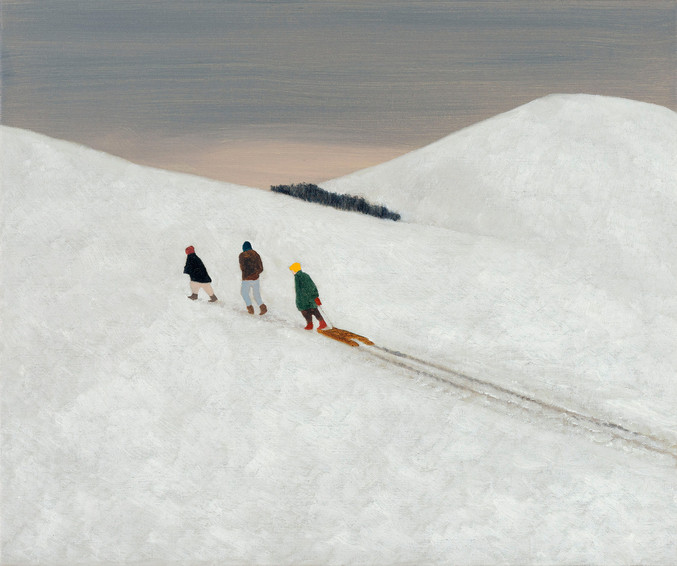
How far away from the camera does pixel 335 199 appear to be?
88.6 ft

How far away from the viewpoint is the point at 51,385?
15.6m

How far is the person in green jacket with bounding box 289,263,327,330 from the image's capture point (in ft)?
51.9

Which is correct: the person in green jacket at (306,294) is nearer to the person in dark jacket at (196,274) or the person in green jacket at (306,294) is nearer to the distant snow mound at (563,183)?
the person in dark jacket at (196,274)

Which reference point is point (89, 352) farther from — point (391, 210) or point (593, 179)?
point (593, 179)

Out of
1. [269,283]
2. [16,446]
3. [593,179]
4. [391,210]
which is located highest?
[593,179]

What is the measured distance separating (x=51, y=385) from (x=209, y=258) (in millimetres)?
5659

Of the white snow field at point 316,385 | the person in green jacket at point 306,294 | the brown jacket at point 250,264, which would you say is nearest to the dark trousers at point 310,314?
the person in green jacket at point 306,294

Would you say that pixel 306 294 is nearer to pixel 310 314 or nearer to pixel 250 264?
pixel 310 314

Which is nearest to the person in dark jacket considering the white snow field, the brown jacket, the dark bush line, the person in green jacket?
the white snow field

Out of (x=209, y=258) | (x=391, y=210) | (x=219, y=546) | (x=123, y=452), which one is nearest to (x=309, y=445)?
(x=219, y=546)

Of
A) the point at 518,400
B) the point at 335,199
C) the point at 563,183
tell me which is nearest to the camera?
the point at 518,400

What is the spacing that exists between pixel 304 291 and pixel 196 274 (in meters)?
2.75

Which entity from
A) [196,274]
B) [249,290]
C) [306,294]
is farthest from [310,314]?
[196,274]

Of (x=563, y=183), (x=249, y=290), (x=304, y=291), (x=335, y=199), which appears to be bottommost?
(x=249, y=290)
